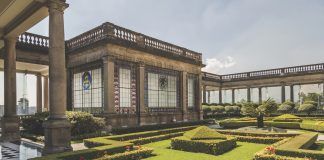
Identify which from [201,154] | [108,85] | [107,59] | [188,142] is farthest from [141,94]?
[201,154]

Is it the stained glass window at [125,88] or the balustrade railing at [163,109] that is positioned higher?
the stained glass window at [125,88]

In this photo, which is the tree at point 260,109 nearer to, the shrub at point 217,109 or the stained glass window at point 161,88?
the stained glass window at point 161,88

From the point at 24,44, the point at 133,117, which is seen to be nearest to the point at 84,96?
the point at 133,117

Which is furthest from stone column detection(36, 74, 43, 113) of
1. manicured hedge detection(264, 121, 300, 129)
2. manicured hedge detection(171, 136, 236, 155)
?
manicured hedge detection(264, 121, 300, 129)

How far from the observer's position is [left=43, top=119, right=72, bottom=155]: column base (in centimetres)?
1420

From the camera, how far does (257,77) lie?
54.6 metres

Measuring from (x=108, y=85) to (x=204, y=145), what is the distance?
12.2 m

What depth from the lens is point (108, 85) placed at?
25.2m

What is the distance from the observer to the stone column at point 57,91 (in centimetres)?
1434

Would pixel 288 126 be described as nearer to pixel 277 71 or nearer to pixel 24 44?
pixel 277 71

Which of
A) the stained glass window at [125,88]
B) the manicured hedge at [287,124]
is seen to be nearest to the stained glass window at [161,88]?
the stained glass window at [125,88]

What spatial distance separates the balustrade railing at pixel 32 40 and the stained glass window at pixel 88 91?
4667mm

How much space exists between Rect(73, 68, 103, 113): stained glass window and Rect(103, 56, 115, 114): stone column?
60.6 inches

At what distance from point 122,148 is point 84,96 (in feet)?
49.7
